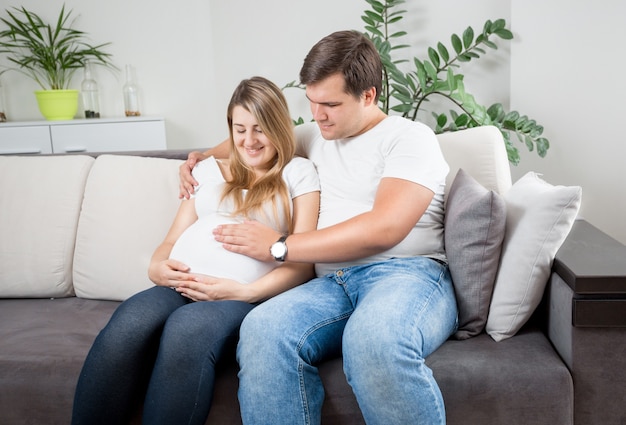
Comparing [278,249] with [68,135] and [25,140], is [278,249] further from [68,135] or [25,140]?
[25,140]

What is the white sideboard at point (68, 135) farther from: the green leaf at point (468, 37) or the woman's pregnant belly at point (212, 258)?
the woman's pregnant belly at point (212, 258)

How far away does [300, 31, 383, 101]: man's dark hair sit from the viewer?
175cm

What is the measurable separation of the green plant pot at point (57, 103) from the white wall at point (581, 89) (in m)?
2.65

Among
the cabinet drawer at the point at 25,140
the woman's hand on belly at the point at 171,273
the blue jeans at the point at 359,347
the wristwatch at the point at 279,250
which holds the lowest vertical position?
the blue jeans at the point at 359,347

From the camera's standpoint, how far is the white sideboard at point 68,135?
4.09 metres

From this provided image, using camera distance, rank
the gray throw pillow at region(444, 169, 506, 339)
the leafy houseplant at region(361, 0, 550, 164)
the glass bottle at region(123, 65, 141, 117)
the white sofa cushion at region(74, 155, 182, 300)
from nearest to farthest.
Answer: the gray throw pillow at region(444, 169, 506, 339) < the white sofa cushion at region(74, 155, 182, 300) < the leafy houseplant at region(361, 0, 550, 164) < the glass bottle at region(123, 65, 141, 117)

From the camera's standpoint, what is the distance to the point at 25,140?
4.12 meters

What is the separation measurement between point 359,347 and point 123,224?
3.36 feet

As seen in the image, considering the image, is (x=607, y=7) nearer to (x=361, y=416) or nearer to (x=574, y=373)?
(x=574, y=373)

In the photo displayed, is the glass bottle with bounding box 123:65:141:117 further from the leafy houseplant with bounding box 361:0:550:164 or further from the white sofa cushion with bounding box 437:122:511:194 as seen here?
the white sofa cushion with bounding box 437:122:511:194

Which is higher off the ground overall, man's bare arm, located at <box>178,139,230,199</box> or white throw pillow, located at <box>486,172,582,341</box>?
man's bare arm, located at <box>178,139,230,199</box>

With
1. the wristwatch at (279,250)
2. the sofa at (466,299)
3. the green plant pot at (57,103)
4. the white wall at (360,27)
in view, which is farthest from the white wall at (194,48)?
the wristwatch at (279,250)

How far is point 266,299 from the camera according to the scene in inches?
68.8

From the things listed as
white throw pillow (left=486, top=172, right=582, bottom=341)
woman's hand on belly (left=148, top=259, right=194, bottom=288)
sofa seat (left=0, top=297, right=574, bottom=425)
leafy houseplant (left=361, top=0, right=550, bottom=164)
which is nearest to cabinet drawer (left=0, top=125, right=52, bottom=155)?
leafy houseplant (left=361, top=0, right=550, bottom=164)
